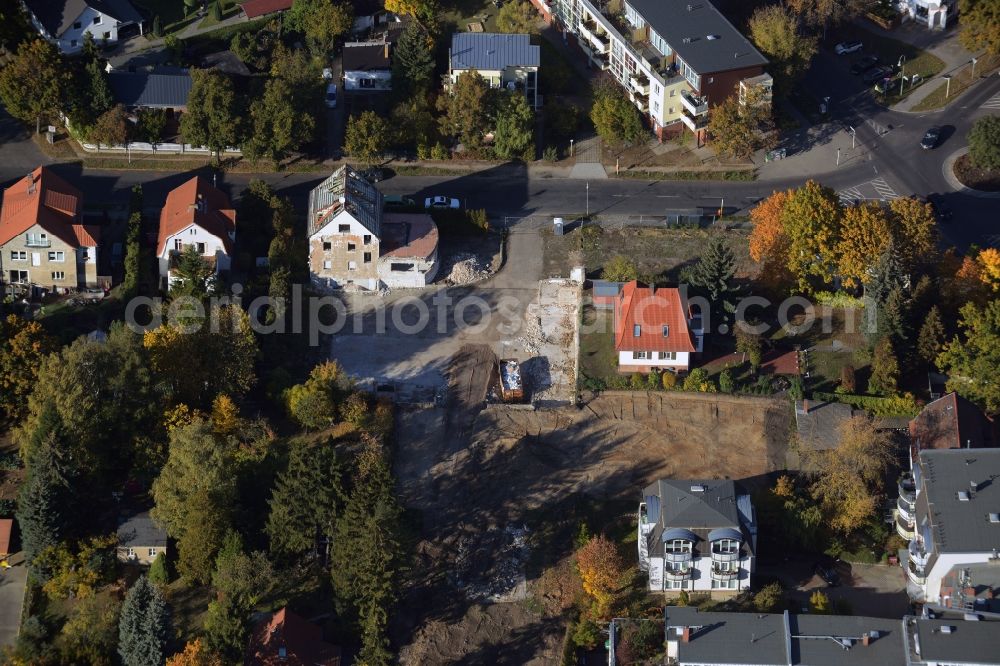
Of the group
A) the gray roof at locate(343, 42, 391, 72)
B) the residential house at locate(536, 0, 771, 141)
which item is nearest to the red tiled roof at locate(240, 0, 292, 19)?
the gray roof at locate(343, 42, 391, 72)

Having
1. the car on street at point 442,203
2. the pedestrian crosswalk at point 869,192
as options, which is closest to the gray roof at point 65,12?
the car on street at point 442,203

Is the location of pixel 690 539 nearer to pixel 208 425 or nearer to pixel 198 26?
pixel 208 425

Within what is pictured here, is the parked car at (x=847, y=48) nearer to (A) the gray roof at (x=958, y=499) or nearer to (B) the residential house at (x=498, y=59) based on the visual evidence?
(B) the residential house at (x=498, y=59)

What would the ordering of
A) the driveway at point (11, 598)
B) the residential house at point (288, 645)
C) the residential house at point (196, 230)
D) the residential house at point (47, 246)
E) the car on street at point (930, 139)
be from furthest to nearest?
1. the car on street at point (930, 139)
2. the residential house at point (196, 230)
3. the residential house at point (47, 246)
4. the driveway at point (11, 598)
5. the residential house at point (288, 645)

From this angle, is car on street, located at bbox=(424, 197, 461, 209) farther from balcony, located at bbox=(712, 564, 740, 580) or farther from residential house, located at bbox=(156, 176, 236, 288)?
balcony, located at bbox=(712, 564, 740, 580)

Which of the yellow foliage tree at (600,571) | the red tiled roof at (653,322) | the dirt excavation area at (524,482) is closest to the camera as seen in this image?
the yellow foliage tree at (600,571)

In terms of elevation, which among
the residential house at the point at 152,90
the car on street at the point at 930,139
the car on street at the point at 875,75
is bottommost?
the car on street at the point at 930,139

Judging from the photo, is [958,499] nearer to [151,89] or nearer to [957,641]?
[957,641]
